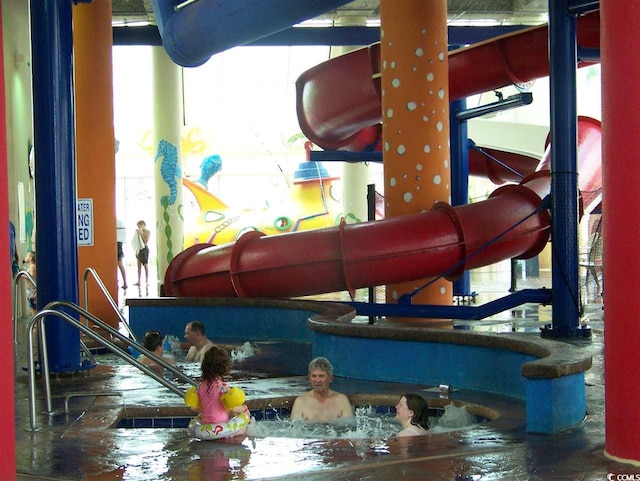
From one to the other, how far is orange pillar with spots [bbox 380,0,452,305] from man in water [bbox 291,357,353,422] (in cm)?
396

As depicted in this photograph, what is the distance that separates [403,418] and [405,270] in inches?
148

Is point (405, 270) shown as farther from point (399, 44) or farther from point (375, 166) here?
point (375, 166)

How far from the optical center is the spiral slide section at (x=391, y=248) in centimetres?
895

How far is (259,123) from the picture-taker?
97.9 ft

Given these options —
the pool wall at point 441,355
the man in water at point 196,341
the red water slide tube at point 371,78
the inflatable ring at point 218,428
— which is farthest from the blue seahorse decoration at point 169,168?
the inflatable ring at point 218,428

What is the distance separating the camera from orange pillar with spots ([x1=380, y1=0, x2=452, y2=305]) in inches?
389

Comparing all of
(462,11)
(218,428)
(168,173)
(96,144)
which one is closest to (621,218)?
(218,428)

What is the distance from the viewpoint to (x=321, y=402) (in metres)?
6.02

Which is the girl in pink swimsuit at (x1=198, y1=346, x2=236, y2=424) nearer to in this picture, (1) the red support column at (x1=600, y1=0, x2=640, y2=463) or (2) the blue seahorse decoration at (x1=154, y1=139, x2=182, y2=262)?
(1) the red support column at (x1=600, y1=0, x2=640, y2=463)

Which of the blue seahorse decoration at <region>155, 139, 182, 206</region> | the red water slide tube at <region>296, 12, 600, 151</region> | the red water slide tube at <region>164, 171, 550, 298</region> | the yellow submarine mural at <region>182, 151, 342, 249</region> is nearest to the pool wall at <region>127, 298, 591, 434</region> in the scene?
the red water slide tube at <region>164, 171, 550, 298</region>

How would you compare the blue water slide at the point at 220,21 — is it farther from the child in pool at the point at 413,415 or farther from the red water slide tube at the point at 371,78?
the red water slide tube at the point at 371,78

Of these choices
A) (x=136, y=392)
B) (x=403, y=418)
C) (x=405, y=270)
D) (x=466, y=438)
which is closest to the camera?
(x=466, y=438)

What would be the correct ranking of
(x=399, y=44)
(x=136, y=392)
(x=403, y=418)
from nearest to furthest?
(x=403, y=418)
(x=136, y=392)
(x=399, y=44)

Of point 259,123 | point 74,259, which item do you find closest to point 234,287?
point 74,259
